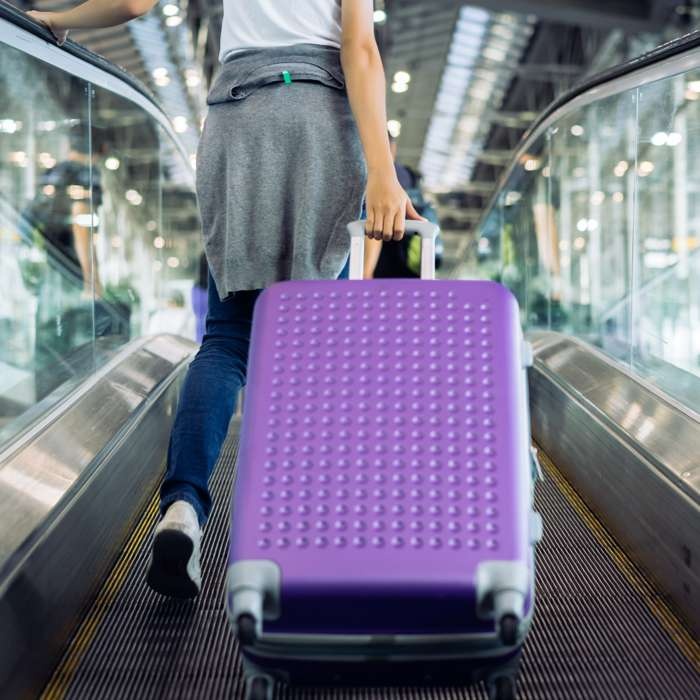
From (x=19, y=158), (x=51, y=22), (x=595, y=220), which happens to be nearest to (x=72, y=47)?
(x=51, y=22)

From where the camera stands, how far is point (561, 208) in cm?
570

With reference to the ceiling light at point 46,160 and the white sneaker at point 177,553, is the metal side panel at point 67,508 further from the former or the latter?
the ceiling light at point 46,160

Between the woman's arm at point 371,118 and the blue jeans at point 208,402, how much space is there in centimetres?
38

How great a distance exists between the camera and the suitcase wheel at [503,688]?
4.59 feet

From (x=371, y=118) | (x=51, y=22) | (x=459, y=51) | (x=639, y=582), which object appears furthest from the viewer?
(x=459, y=51)

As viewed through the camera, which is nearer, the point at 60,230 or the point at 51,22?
the point at 51,22

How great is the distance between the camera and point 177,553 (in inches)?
73.7

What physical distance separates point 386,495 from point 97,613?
1.01m

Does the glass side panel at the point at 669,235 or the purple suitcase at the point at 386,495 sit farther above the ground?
the glass side panel at the point at 669,235

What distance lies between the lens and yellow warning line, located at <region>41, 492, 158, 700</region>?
1.79 m

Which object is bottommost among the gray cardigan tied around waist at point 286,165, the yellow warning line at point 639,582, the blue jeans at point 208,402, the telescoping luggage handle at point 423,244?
the yellow warning line at point 639,582

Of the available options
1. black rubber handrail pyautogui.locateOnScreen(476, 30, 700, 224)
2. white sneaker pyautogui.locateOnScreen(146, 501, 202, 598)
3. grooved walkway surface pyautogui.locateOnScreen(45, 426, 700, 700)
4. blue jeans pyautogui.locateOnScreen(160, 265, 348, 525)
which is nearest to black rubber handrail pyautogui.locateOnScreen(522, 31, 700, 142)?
black rubber handrail pyautogui.locateOnScreen(476, 30, 700, 224)

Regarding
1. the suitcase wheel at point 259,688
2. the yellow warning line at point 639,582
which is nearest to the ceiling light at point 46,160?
the yellow warning line at point 639,582

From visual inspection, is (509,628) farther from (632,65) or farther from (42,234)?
(42,234)
